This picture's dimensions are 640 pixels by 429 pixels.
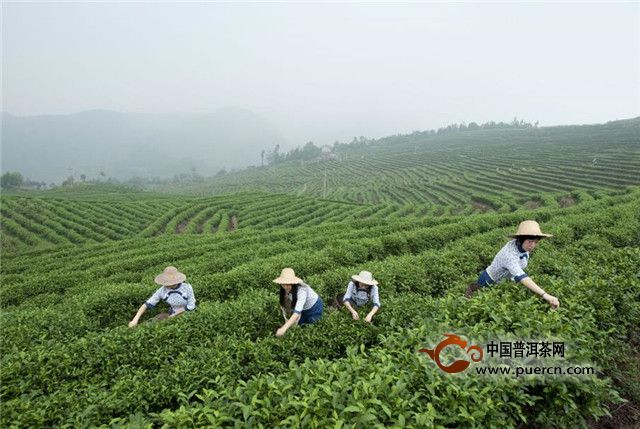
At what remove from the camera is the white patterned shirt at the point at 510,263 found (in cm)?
520

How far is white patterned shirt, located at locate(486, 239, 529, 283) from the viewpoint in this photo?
5.20m

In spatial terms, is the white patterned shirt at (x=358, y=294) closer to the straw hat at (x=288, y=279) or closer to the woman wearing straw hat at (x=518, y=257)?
the straw hat at (x=288, y=279)

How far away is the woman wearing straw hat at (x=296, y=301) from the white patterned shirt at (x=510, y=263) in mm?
3268

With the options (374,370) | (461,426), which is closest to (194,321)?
(374,370)

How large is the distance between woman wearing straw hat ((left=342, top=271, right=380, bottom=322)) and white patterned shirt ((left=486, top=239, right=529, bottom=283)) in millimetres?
2170

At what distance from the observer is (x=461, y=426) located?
2906 millimetres

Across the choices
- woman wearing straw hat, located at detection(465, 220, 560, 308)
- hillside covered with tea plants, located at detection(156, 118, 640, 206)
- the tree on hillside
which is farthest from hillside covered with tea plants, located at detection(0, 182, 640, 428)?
the tree on hillside

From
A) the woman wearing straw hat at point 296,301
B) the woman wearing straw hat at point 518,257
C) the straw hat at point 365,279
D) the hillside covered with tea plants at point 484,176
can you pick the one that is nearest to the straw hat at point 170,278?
the woman wearing straw hat at point 296,301

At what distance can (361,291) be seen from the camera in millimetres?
6324

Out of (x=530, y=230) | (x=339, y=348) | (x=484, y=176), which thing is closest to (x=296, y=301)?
(x=339, y=348)

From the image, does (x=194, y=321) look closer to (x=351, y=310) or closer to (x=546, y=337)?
(x=351, y=310)

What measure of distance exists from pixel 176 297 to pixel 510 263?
654 cm

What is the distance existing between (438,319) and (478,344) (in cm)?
90

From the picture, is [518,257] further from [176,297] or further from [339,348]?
[176,297]
